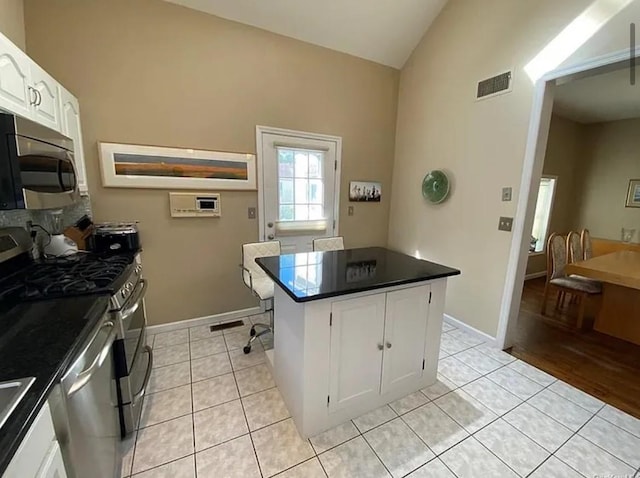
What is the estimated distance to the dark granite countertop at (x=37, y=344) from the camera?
65 centimetres

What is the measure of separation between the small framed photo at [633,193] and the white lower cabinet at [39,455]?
6.78m

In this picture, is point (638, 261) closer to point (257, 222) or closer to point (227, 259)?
point (257, 222)

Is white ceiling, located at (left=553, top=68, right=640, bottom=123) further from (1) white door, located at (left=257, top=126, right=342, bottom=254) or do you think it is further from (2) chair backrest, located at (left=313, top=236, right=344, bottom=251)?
(2) chair backrest, located at (left=313, top=236, right=344, bottom=251)

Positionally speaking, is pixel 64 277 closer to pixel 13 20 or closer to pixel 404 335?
pixel 13 20

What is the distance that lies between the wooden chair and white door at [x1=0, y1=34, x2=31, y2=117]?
15.4 feet

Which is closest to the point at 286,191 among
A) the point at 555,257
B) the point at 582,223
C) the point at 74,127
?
the point at 74,127

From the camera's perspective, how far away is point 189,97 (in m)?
2.58

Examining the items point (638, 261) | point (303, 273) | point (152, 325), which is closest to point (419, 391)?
point (303, 273)

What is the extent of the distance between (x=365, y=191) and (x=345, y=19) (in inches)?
73.9

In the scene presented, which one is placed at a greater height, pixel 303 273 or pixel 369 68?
pixel 369 68

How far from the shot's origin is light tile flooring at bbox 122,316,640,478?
1.47m

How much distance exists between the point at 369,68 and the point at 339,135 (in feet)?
3.02

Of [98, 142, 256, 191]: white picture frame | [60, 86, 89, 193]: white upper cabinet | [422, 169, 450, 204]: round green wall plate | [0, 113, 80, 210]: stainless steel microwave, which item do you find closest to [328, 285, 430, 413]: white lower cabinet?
[422, 169, 450, 204]: round green wall plate

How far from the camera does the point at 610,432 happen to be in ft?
5.57
